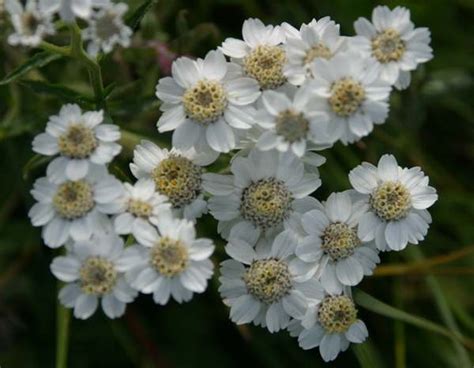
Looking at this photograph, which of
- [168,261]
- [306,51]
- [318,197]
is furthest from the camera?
[318,197]

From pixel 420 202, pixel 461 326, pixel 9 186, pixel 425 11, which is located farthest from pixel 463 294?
pixel 9 186

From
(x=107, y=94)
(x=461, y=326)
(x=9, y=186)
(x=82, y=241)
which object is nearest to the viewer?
(x=82, y=241)

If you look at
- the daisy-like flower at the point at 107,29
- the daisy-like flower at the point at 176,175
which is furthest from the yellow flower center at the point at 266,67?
the daisy-like flower at the point at 107,29

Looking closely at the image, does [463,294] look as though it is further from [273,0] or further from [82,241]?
[82,241]

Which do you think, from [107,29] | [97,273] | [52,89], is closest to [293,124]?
[107,29]

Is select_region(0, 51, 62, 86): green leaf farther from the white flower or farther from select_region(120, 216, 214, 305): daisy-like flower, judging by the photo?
select_region(120, 216, 214, 305): daisy-like flower

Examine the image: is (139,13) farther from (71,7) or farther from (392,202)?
(392,202)

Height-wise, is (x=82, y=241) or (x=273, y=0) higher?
(x=82, y=241)

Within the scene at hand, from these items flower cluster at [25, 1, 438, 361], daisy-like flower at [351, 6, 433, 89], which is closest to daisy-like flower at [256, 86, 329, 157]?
flower cluster at [25, 1, 438, 361]
